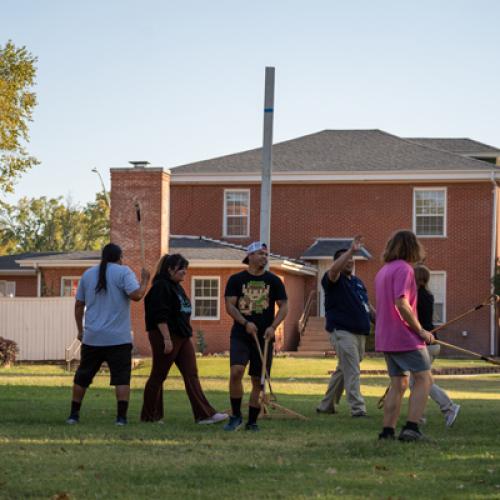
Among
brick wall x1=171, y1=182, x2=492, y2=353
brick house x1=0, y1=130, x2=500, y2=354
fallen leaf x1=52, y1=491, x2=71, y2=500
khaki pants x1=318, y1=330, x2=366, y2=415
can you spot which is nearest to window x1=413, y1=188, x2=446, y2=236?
brick house x1=0, y1=130, x2=500, y2=354

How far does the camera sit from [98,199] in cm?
7275

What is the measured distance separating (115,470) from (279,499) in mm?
1714

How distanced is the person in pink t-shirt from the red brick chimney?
2171 cm

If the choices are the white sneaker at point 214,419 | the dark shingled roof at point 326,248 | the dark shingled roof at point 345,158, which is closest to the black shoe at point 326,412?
the white sneaker at point 214,419

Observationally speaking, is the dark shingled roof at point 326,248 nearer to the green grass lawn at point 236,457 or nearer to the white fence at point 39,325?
the white fence at point 39,325

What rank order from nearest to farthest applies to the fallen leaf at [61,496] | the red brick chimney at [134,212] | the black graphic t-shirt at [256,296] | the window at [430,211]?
the fallen leaf at [61,496] < the black graphic t-shirt at [256,296] < the red brick chimney at [134,212] < the window at [430,211]

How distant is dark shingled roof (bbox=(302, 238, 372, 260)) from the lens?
39750 mm

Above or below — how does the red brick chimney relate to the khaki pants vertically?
above

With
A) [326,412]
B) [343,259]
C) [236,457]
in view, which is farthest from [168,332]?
[236,457]

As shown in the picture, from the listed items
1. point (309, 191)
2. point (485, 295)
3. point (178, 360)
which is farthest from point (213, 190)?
point (178, 360)

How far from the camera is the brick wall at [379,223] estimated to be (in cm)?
4000

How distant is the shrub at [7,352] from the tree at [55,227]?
139ft

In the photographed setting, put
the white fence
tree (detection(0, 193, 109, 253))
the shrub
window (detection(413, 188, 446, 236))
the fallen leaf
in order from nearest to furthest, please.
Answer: the fallen leaf
the shrub
the white fence
window (detection(413, 188, 446, 236))
tree (detection(0, 193, 109, 253))

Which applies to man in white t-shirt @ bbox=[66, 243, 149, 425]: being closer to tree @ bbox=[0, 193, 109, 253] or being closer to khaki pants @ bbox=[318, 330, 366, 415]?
khaki pants @ bbox=[318, 330, 366, 415]
